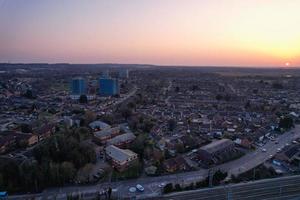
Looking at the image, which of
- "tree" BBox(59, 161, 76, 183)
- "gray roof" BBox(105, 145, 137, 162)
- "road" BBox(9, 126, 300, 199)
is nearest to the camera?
"road" BBox(9, 126, 300, 199)

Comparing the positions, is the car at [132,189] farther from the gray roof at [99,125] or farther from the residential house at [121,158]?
the gray roof at [99,125]

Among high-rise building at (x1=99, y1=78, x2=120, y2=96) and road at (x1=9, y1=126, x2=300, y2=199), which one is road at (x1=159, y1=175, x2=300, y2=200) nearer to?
road at (x1=9, y1=126, x2=300, y2=199)

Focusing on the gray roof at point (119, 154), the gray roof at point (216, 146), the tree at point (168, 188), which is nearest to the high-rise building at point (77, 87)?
the gray roof at point (119, 154)

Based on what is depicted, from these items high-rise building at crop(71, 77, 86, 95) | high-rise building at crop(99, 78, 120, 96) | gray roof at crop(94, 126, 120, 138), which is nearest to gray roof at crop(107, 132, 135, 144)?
gray roof at crop(94, 126, 120, 138)

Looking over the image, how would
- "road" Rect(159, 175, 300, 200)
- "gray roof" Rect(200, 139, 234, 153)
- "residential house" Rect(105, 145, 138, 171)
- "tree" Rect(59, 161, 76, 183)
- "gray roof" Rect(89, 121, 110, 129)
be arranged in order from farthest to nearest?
"gray roof" Rect(89, 121, 110, 129)
"gray roof" Rect(200, 139, 234, 153)
"residential house" Rect(105, 145, 138, 171)
"tree" Rect(59, 161, 76, 183)
"road" Rect(159, 175, 300, 200)

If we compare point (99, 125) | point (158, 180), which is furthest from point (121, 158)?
point (99, 125)

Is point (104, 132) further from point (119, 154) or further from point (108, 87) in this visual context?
point (108, 87)

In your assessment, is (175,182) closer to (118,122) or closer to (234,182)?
(234,182)

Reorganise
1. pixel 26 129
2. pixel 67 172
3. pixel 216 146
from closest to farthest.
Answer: pixel 67 172 < pixel 216 146 < pixel 26 129

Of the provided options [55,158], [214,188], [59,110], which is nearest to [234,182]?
[214,188]
